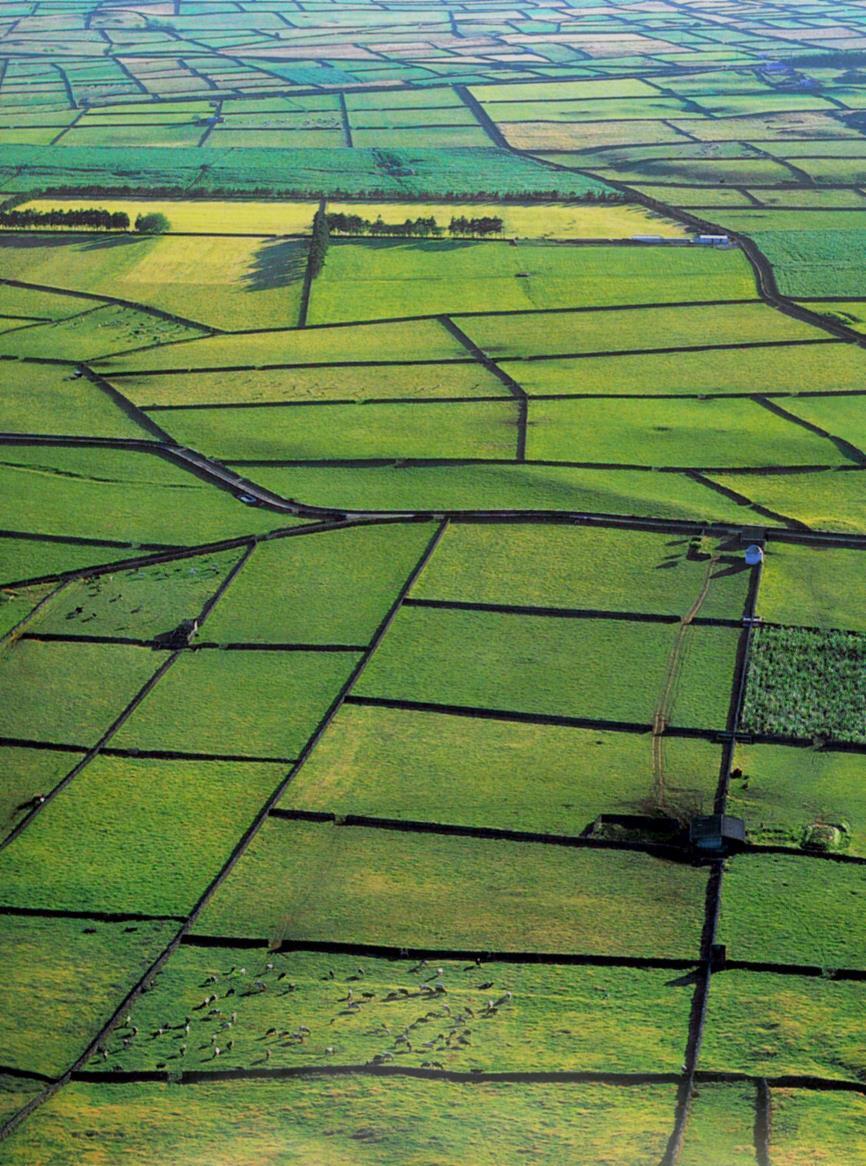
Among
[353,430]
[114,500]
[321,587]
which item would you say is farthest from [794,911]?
[353,430]

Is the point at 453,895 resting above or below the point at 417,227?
below

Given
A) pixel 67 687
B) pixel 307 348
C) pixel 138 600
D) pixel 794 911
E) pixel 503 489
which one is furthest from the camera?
pixel 307 348

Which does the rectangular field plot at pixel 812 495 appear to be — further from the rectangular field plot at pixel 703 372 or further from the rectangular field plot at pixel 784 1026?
the rectangular field plot at pixel 784 1026

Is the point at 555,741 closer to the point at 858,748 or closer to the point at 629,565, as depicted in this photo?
the point at 858,748

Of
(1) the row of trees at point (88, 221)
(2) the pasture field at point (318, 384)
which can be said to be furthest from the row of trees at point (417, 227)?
(2) the pasture field at point (318, 384)

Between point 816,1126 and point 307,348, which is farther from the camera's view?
point 307,348

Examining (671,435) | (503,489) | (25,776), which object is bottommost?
(25,776)

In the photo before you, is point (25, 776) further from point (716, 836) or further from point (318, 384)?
point (318, 384)
